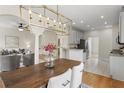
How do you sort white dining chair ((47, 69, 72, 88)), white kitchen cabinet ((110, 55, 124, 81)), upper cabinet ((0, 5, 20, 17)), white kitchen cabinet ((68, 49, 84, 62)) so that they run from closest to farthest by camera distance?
1. white dining chair ((47, 69, 72, 88))
2. upper cabinet ((0, 5, 20, 17))
3. white kitchen cabinet ((110, 55, 124, 81))
4. white kitchen cabinet ((68, 49, 84, 62))

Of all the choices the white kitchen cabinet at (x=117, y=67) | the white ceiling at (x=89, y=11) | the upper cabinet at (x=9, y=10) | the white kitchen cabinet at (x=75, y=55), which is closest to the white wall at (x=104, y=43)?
the white kitchen cabinet at (x=75, y=55)

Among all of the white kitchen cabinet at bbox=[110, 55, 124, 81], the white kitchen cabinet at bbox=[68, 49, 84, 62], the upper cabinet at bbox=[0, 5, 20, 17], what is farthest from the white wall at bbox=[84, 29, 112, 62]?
the upper cabinet at bbox=[0, 5, 20, 17]

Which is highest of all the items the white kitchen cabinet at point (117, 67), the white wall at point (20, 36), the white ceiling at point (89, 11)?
the white ceiling at point (89, 11)

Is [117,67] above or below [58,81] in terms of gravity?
below

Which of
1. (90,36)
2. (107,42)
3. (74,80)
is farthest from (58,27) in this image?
(90,36)

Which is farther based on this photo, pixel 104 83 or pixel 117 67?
pixel 117 67

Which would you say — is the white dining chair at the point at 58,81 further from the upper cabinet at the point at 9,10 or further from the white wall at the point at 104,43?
the white wall at the point at 104,43

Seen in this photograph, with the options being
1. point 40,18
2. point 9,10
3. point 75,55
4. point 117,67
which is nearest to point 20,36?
point 9,10

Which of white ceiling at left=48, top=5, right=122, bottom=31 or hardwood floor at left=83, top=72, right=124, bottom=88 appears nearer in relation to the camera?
hardwood floor at left=83, top=72, right=124, bottom=88

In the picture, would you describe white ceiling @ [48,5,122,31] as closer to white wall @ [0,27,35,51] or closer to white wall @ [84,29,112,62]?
white wall @ [0,27,35,51]

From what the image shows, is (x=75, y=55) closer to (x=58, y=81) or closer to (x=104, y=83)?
(x=104, y=83)

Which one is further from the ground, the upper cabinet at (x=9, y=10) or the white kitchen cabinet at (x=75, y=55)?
the upper cabinet at (x=9, y=10)

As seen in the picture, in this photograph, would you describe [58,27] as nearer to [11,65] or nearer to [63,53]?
[11,65]

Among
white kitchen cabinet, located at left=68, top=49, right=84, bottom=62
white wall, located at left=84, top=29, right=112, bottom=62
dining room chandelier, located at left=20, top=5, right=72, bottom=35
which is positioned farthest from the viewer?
white wall, located at left=84, top=29, right=112, bottom=62
